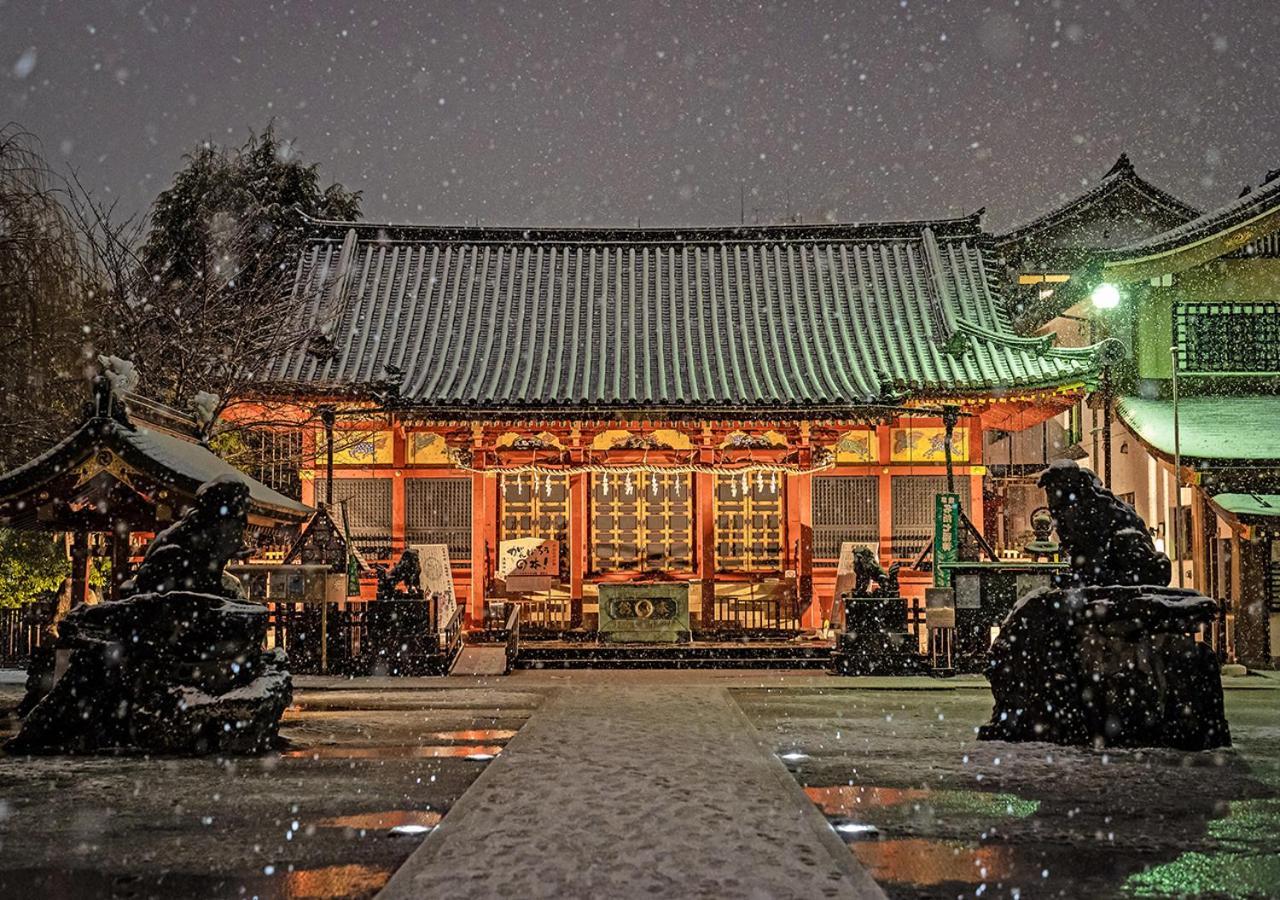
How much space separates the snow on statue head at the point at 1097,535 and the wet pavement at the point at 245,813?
218 inches

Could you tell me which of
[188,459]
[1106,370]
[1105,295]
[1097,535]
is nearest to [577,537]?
[188,459]

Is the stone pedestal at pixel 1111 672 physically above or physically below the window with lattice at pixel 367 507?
below

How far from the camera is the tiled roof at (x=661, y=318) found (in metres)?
19.9

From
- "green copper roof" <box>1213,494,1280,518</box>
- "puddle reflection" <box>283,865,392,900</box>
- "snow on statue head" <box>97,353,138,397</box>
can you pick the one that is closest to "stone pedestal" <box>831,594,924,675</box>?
"green copper roof" <box>1213,494,1280,518</box>

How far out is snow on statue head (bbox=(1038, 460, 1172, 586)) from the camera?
10000 millimetres

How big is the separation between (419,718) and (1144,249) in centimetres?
1550

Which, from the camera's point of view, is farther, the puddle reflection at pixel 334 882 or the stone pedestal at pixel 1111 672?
the stone pedestal at pixel 1111 672

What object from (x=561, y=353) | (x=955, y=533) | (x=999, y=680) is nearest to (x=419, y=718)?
(x=999, y=680)

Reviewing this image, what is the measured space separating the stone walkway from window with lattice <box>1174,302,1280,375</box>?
14470 millimetres

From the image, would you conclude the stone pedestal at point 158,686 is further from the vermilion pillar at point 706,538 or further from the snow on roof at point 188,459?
the vermilion pillar at point 706,538

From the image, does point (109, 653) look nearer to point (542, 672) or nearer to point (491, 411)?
point (542, 672)

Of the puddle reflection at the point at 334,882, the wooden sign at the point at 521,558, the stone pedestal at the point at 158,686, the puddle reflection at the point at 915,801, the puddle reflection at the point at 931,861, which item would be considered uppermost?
the wooden sign at the point at 521,558

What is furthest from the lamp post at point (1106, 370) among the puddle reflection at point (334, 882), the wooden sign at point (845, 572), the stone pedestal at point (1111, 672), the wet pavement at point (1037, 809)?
the puddle reflection at point (334, 882)

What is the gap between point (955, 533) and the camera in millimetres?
17484
